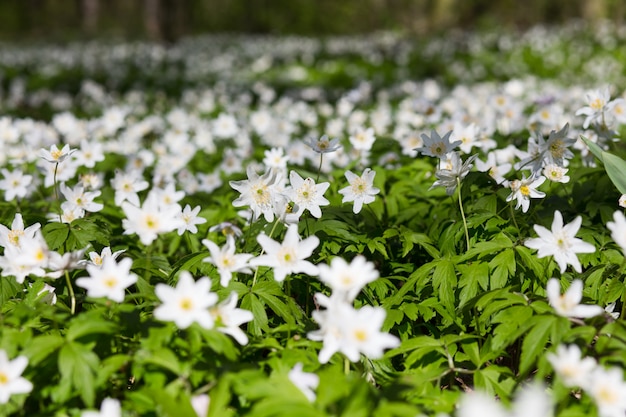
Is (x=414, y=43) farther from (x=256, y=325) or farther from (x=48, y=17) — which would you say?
(x=48, y=17)

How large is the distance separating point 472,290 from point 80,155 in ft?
8.68

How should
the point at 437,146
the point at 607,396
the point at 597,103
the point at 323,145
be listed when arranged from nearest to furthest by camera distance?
the point at 607,396
the point at 437,146
the point at 323,145
the point at 597,103

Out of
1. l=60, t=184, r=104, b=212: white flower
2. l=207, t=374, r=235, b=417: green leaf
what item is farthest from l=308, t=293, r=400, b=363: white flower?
l=60, t=184, r=104, b=212: white flower

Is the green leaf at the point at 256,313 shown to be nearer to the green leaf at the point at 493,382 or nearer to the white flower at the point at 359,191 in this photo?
the white flower at the point at 359,191

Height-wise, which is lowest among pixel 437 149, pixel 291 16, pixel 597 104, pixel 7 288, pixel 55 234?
pixel 291 16

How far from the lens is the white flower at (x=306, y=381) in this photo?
1.76 metres

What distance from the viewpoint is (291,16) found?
31.9 meters

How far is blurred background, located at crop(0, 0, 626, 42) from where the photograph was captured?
66.9 ft

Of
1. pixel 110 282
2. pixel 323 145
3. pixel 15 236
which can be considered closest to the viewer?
pixel 110 282

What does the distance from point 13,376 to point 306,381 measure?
882 mm

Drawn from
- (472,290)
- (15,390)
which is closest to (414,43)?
(472,290)

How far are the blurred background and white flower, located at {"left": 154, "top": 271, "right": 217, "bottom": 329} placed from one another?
15.6 metres

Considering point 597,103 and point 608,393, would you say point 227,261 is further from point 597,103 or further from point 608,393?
point 597,103

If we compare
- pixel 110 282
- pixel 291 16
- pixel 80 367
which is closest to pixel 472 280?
pixel 110 282
